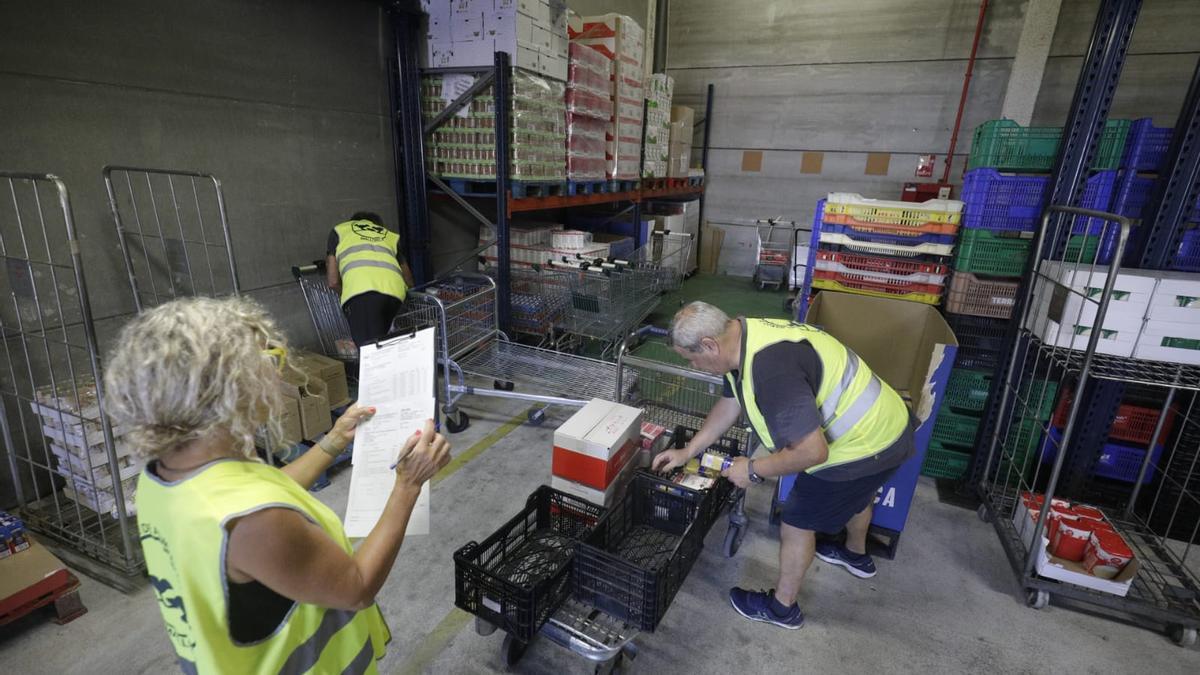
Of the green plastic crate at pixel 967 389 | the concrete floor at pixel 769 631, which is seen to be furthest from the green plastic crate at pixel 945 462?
the concrete floor at pixel 769 631

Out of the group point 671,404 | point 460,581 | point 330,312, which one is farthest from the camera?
point 330,312

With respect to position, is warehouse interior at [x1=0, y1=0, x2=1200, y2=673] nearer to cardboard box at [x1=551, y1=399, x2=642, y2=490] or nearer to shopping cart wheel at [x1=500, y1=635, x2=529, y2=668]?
shopping cart wheel at [x1=500, y1=635, x2=529, y2=668]

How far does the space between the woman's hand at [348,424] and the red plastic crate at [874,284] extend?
3586 millimetres

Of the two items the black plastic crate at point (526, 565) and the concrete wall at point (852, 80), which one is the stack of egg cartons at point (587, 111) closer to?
the black plastic crate at point (526, 565)

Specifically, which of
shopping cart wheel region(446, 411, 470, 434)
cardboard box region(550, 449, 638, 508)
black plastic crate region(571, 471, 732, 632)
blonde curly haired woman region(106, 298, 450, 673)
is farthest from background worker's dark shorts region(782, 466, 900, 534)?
shopping cart wheel region(446, 411, 470, 434)

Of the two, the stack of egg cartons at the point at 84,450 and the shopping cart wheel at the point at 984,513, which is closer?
the stack of egg cartons at the point at 84,450

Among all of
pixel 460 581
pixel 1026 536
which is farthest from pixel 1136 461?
pixel 460 581

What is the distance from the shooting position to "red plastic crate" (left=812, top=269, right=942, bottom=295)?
401 cm

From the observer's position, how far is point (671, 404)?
13.4 feet

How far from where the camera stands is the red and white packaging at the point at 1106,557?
2.93 metres

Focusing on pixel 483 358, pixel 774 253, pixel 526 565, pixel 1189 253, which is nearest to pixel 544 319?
pixel 483 358

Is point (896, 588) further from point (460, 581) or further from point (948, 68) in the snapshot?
point (948, 68)

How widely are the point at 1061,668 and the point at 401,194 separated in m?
6.11

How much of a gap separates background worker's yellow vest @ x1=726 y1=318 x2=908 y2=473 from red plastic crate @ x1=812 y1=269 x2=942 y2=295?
180cm
